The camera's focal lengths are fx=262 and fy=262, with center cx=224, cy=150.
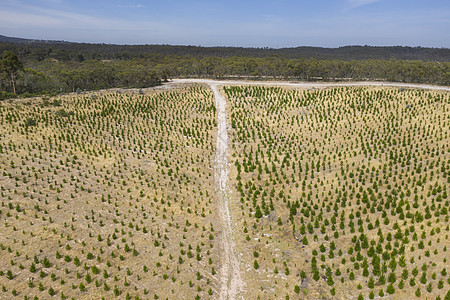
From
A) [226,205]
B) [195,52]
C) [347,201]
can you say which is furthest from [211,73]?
[195,52]

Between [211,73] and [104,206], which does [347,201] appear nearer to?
[104,206]

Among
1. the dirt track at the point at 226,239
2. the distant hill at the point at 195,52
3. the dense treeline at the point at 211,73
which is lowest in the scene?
the dirt track at the point at 226,239

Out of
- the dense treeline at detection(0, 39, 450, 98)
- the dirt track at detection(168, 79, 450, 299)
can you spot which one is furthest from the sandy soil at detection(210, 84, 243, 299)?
the dense treeline at detection(0, 39, 450, 98)

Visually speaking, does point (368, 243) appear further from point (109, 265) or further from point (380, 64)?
point (380, 64)

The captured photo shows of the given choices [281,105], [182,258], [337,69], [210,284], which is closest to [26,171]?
[182,258]

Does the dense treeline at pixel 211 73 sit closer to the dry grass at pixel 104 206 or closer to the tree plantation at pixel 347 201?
the dry grass at pixel 104 206

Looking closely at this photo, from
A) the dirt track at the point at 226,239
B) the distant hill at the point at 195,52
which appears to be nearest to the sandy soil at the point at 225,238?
the dirt track at the point at 226,239

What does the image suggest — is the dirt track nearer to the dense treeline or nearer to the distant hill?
the dense treeline

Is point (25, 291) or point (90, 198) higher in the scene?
point (90, 198)
